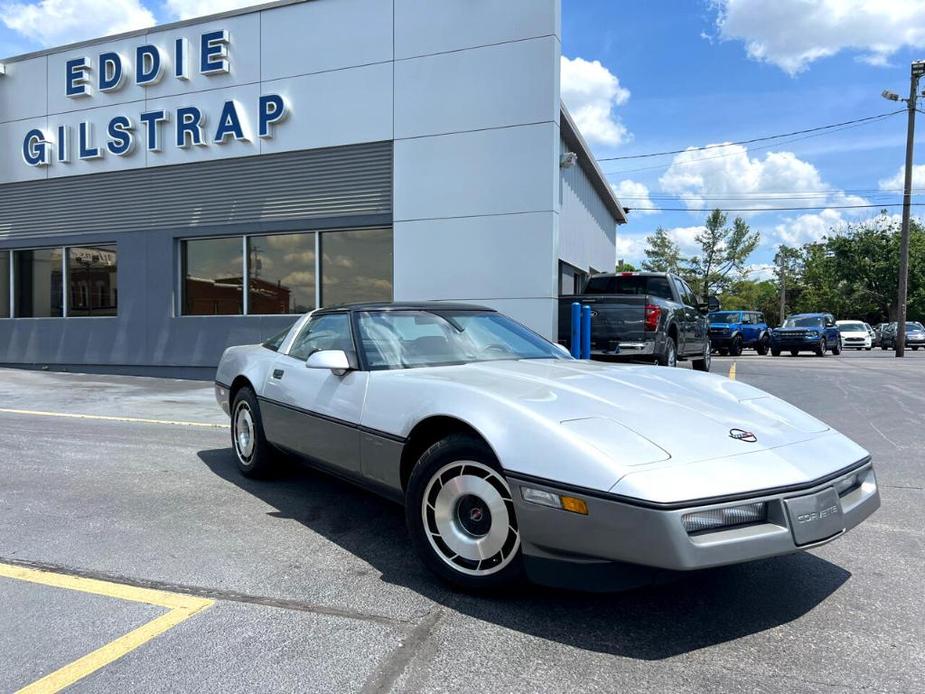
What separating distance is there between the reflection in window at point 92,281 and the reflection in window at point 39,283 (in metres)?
0.35

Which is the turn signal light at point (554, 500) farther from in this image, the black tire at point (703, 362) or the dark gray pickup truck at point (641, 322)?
the black tire at point (703, 362)

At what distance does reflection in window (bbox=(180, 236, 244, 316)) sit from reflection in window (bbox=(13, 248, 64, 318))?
136 inches

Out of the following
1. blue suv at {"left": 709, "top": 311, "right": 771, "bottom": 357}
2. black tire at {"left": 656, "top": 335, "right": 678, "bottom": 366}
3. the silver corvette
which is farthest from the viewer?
blue suv at {"left": 709, "top": 311, "right": 771, "bottom": 357}

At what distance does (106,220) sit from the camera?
14.2 metres

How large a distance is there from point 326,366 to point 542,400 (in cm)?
140

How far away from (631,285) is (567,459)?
1032 cm

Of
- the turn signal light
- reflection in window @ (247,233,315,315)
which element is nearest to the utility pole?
reflection in window @ (247,233,315,315)

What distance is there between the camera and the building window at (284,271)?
12.4 meters

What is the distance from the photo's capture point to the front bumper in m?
2.44

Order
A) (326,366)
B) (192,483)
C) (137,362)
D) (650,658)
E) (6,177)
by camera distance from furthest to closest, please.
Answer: (6,177) → (137,362) → (192,483) → (326,366) → (650,658)

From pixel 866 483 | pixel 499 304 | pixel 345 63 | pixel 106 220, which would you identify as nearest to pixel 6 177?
pixel 106 220

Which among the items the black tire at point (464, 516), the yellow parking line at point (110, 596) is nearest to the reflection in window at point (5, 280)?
the yellow parking line at point (110, 596)

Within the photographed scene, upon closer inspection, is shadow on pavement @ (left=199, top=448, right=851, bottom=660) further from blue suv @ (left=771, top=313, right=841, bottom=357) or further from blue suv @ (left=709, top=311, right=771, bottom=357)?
blue suv @ (left=771, top=313, right=841, bottom=357)

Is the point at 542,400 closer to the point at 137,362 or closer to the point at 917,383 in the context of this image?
the point at 917,383
